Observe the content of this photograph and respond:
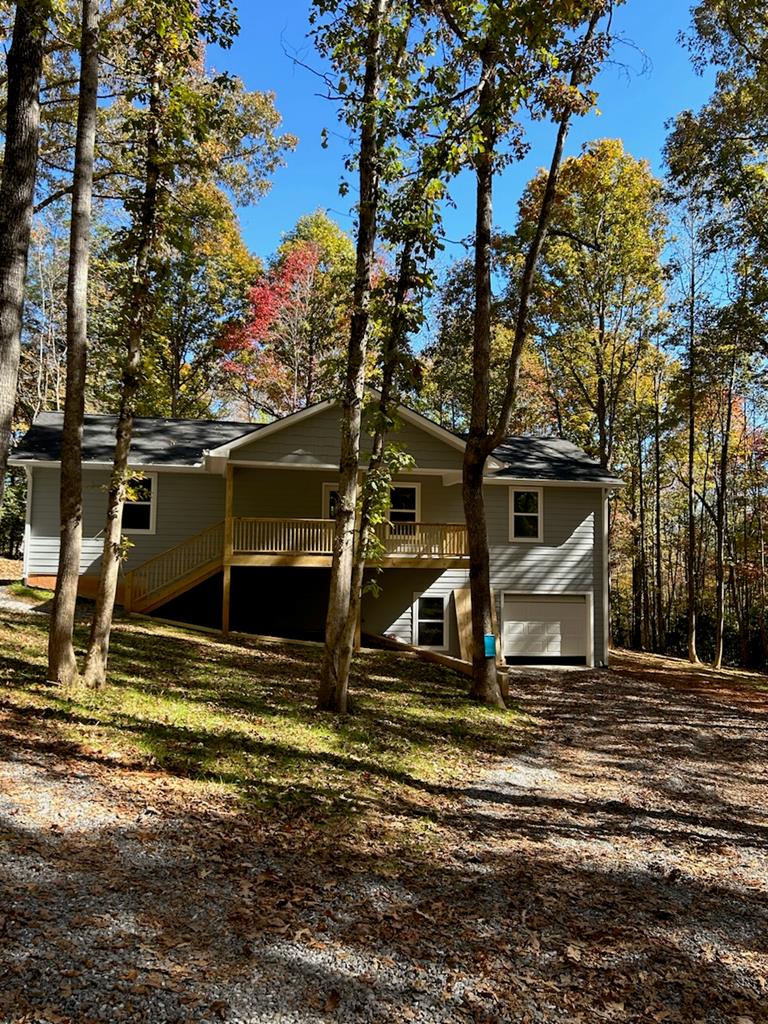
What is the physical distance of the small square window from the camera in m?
18.0

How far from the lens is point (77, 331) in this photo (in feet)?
23.5

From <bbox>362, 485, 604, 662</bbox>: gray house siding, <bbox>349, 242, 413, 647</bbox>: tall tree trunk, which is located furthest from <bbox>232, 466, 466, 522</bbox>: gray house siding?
<bbox>349, 242, 413, 647</bbox>: tall tree trunk

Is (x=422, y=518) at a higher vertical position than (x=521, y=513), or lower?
lower

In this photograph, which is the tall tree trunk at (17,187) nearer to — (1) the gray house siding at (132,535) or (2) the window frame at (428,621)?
(1) the gray house siding at (132,535)

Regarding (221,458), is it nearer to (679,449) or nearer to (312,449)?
(312,449)

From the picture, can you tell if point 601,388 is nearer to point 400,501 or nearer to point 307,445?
point 400,501

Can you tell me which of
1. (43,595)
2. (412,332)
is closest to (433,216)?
(412,332)

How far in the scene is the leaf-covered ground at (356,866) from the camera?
10.4 feet

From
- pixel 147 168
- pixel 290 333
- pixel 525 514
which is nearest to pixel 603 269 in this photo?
pixel 525 514

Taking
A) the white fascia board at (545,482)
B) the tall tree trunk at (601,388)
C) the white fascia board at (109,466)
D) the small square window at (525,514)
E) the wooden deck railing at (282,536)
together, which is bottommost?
the wooden deck railing at (282,536)

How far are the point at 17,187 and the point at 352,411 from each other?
4016 mm

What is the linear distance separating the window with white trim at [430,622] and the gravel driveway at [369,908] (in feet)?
35.3

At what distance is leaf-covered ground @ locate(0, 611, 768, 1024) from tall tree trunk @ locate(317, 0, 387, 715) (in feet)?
2.09

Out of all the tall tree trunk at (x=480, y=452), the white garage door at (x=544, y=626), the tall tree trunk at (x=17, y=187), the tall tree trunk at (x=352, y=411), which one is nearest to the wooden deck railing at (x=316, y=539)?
the white garage door at (x=544, y=626)
